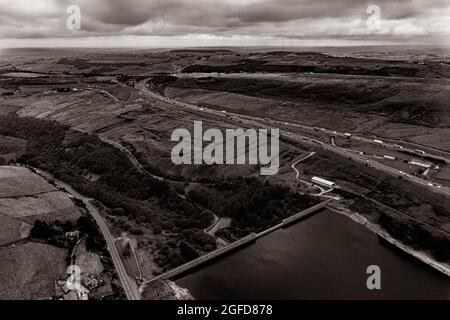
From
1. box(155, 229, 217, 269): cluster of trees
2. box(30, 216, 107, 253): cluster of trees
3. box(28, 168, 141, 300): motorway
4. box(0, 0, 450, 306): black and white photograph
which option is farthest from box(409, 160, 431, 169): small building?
box(30, 216, 107, 253): cluster of trees

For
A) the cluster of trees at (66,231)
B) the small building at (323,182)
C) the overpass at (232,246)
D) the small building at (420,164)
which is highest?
the small building at (420,164)

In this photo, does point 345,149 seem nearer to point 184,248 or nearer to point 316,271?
point 316,271

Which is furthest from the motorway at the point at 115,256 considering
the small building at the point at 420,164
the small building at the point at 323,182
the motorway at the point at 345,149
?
the small building at the point at 420,164

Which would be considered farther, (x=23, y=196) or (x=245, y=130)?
(x=245, y=130)

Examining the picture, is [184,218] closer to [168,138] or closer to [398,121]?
[168,138]

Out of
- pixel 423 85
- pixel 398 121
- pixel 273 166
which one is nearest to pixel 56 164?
pixel 273 166

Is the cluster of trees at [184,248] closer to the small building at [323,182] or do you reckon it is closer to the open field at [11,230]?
the open field at [11,230]
